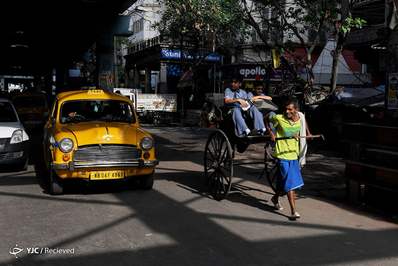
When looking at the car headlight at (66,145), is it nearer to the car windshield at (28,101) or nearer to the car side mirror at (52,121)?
the car side mirror at (52,121)

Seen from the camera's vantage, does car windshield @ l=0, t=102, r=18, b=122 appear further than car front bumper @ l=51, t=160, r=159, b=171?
Yes

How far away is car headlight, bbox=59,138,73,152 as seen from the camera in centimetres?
675

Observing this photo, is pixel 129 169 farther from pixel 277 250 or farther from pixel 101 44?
pixel 101 44

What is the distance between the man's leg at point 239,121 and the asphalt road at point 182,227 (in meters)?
1.24

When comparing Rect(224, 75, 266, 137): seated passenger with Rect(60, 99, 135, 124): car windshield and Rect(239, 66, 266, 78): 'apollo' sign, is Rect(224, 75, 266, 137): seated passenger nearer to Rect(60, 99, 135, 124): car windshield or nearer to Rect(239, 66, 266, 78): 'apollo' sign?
Rect(60, 99, 135, 124): car windshield

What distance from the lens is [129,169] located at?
7082 mm

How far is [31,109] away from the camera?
18422 mm

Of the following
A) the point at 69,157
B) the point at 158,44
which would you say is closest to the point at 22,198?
the point at 69,157

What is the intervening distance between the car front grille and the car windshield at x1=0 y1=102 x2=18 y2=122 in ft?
14.4

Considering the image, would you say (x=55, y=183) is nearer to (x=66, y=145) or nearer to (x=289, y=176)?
(x=66, y=145)

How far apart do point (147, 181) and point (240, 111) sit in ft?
6.97

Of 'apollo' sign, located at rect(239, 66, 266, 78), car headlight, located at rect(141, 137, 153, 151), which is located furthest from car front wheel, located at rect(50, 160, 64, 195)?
'apollo' sign, located at rect(239, 66, 266, 78)

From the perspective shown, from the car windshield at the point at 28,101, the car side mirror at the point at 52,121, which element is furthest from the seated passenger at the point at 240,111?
the car windshield at the point at 28,101

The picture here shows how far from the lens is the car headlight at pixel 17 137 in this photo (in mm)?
9062
